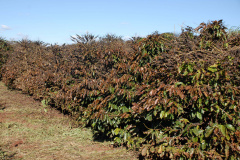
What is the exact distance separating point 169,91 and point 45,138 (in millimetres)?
3805

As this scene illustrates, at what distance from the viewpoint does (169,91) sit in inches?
135

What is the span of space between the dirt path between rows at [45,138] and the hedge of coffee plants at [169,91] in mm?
515

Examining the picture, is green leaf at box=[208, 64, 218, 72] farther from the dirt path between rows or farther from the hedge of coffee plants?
the dirt path between rows

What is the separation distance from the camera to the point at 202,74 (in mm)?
3242

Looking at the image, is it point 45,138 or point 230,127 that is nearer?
point 230,127

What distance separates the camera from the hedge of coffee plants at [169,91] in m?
3.16

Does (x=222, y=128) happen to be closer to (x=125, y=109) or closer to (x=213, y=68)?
(x=213, y=68)

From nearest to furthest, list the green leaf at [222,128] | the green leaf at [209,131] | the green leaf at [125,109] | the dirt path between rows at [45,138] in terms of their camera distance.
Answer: the green leaf at [222,128] < the green leaf at [209,131] < the green leaf at [125,109] < the dirt path between rows at [45,138]

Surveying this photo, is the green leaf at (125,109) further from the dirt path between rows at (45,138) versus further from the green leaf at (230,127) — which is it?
the green leaf at (230,127)

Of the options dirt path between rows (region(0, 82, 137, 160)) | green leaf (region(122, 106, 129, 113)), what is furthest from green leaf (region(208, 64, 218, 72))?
dirt path between rows (region(0, 82, 137, 160))

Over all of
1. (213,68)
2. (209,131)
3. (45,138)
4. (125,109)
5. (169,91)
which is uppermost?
(213,68)

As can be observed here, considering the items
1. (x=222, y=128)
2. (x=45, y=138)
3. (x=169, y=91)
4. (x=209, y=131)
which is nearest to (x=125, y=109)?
(x=169, y=91)

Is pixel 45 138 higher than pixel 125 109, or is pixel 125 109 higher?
pixel 125 109

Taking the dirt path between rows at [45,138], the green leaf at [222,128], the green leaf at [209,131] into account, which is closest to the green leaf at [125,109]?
the dirt path between rows at [45,138]
